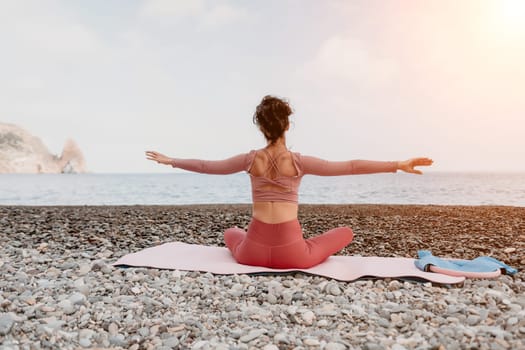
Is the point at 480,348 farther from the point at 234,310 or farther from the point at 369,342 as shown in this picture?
the point at 234,310

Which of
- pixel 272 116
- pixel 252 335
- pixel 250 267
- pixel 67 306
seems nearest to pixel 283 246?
pixel 250 267

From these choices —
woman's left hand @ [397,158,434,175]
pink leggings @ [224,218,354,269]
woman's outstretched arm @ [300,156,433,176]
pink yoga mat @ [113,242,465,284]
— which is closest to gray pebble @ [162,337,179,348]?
pink yoga mat @ [113,242,465,284]

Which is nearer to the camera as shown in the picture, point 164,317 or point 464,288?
point 164,317

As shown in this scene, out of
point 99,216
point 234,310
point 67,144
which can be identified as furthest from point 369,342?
point 67,144

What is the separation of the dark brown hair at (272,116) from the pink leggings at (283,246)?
964 millimetres

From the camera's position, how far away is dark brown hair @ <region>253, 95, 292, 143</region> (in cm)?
474

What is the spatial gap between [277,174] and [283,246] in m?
0.76

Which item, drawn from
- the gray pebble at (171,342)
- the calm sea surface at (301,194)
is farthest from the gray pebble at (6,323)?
the calm sea surface at (301,194)

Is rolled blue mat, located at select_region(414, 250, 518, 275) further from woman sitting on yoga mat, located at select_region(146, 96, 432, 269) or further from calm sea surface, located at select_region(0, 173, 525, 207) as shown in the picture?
calm sea surface, located at select_region(0, 173, 525, 207)

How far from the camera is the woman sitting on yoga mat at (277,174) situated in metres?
4.82

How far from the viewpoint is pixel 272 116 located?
4.75 m

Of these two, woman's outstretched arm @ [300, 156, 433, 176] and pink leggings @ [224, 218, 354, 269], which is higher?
woman's outstretched arm @ [300, 156, 433, 176]

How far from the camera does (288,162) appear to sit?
16.2ft

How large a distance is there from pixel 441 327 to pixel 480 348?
38 cm
